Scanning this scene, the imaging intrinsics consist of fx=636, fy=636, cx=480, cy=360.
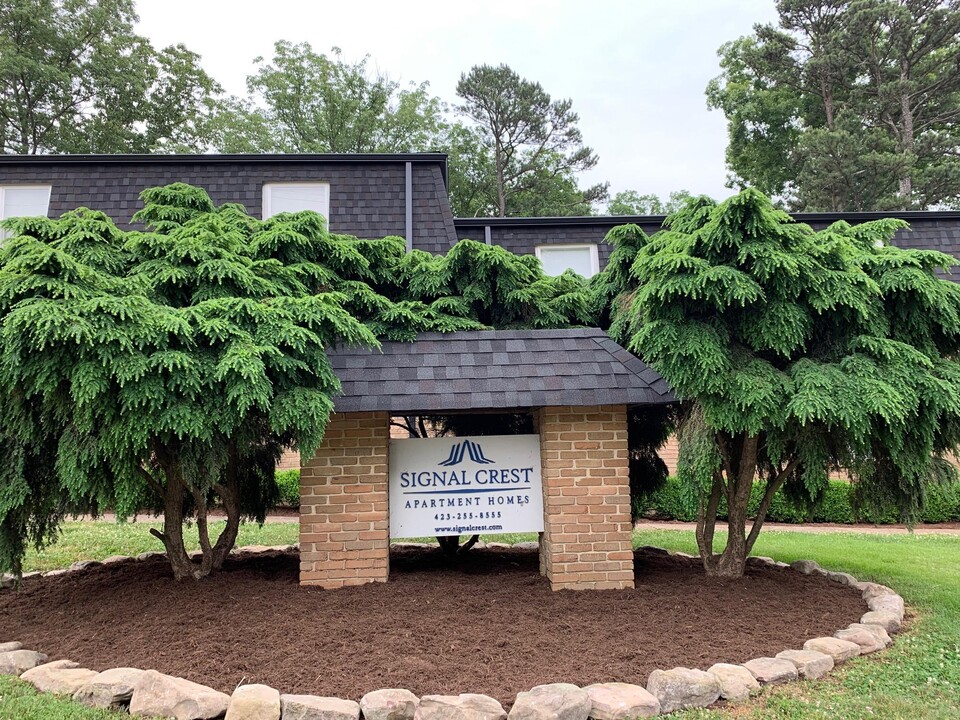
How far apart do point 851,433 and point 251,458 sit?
18.8 feet

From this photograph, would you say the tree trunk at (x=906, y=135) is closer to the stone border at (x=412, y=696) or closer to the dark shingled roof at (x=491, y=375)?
the dark shingled roof at (x=491, y=375)

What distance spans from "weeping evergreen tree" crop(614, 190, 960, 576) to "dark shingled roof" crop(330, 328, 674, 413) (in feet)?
1.37

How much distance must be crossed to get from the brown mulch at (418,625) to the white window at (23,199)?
660 centimetres

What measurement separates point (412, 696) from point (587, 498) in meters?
2.65

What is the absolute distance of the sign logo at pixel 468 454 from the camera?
6.06m

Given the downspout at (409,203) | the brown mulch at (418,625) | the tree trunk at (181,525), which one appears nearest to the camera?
the brown mulch at (418,625)

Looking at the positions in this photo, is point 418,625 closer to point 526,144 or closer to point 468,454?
point 468,454

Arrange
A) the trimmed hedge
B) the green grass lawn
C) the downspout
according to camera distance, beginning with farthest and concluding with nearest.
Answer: the trimmed hedge < the downspout < the green grass lawn

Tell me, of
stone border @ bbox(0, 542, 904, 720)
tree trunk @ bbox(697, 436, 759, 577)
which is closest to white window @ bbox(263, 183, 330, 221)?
tree trunk @ bbox(697, 436, 759, 577)

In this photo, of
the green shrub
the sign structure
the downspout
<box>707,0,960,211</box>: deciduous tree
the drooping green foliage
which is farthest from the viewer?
<box>707,0,960,211</box>: deciduous tree

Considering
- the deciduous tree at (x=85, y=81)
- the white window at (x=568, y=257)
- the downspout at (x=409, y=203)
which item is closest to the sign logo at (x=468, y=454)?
the downspout at (x=409, y=203)

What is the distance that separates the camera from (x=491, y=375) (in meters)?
5.64

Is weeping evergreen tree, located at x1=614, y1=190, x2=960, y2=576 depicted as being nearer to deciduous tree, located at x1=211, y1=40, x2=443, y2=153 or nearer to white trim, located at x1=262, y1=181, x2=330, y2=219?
white trim, located at x1=262, y1=181, x2=330, y2=219

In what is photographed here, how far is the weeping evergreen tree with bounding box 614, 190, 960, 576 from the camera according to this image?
4.94 metres
